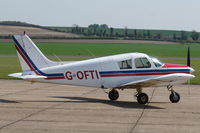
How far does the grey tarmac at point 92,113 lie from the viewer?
13.5m

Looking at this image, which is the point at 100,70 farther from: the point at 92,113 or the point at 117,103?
the point at 92,113

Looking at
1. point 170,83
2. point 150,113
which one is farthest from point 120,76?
point 150,113

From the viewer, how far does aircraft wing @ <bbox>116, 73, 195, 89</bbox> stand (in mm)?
18547

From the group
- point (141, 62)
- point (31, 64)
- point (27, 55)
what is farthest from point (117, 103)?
point (27, 55)

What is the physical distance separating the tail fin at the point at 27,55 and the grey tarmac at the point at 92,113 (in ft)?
4.66

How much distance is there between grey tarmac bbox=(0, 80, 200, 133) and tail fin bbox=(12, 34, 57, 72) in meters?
1.42

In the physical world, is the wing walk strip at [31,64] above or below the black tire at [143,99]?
above

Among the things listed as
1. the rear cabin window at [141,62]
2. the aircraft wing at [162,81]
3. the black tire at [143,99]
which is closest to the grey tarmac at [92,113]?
the black tire at [143,99]

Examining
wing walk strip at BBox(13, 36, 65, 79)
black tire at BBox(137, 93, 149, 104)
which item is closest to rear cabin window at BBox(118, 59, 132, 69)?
black tire at BBox(137, 93, 149, 104)

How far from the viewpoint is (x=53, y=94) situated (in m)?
22.9

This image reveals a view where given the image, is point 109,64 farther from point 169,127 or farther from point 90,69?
point 169,127

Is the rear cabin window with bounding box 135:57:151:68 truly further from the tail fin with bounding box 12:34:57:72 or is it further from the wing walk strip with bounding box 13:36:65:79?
the tail fin with bounding box 12:34:57:72

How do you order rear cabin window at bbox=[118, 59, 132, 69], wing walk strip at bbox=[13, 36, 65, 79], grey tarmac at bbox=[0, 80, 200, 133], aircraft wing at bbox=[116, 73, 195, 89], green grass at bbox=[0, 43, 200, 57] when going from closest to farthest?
grey tarmac at bbox=[0, 80, 200, 133], aircraft wing at bbox=[116, 73, 195, 89], wing walk strip at bbox=[13, 36, 65, 79], rear cabin window at bbox=[118, 59, 132, 69], green grass at bbox=[0, 43, 200, 57]

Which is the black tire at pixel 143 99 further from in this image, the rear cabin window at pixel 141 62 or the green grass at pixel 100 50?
the green grass at pixel 100 50
